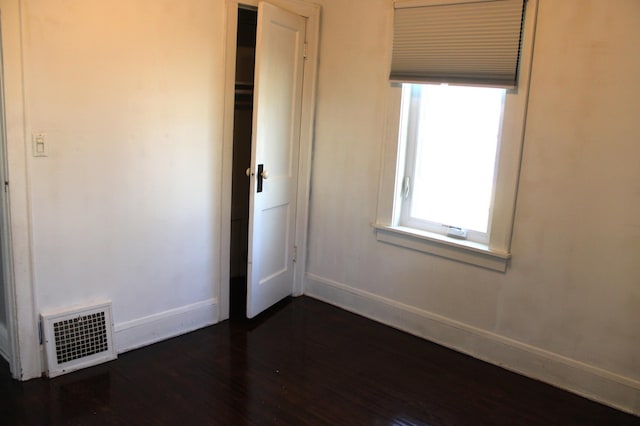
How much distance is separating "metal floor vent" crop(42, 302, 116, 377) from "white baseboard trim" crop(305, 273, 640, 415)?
159 cm

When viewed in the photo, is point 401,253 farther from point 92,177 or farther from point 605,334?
point 92,177

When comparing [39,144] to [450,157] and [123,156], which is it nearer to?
[123,156]

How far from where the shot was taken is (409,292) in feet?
11.6

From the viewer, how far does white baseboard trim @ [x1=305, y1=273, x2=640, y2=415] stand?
278 centimetres

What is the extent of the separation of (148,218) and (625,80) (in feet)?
8.69

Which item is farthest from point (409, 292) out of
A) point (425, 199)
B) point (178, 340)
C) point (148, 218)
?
point (148, 218)

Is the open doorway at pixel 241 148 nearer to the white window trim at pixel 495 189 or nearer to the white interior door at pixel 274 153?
the white interior door at pixel 274 153

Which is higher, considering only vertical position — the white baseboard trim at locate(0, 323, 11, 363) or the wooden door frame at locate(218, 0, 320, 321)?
the wooden door frame at locate(218, 0, 320, 321)

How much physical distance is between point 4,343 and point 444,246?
2.58 m

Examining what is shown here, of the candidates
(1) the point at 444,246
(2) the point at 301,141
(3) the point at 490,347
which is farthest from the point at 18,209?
(3) the point at 490,347

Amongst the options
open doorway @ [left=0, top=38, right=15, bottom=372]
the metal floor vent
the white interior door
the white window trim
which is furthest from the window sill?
open doorway @ [left=0, top=38, right=15, bottom=372]

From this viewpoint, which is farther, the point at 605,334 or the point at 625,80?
the point at 605,334

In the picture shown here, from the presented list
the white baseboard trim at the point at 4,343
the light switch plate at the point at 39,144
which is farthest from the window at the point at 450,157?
the white baseboard trim at the point at 4,343

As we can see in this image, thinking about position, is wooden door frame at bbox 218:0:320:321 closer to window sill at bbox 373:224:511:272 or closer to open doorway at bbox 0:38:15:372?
window sill at bbox 373:224:511:272
